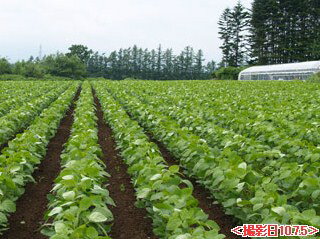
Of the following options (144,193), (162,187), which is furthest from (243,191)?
(144,193)

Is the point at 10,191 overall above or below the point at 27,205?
above

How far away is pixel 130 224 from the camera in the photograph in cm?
395

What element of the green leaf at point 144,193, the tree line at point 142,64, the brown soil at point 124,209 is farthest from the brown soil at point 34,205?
the tree line at point 142,64

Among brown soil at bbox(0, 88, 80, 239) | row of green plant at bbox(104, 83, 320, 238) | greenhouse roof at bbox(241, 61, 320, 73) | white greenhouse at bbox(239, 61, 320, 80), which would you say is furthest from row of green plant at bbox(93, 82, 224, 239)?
white greenhouse at bbox(239, 61, 320, 80)

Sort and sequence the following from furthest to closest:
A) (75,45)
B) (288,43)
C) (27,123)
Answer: (75,45) < (288,43) < (27,123)

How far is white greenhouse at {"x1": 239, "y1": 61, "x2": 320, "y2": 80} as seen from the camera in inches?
1199

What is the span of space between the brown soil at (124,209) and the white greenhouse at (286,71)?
2760cm

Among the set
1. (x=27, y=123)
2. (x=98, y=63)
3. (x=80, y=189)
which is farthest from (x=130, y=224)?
(x=98, y=63)

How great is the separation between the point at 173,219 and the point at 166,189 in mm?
597

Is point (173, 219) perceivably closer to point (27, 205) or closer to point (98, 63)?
point (27, 205)

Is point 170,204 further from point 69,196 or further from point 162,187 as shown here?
point 69,196

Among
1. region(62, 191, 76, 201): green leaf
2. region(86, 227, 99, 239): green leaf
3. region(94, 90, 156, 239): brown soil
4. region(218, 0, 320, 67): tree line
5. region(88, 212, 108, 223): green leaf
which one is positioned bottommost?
region(94, 90, 156, 239): brown soil

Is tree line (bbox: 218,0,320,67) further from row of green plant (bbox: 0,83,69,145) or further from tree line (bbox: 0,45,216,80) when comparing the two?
row of green plant (bbox: 0,83,69,145)

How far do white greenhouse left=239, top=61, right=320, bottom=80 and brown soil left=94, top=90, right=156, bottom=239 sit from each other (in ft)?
90.5
